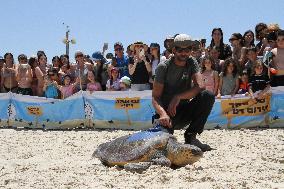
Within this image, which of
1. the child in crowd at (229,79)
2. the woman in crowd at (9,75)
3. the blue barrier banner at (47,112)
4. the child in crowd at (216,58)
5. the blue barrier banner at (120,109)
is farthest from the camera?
the woman in crowd at (9,75)

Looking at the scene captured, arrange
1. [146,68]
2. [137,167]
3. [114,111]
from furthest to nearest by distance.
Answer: [114,111] < [146,68] < [137,167]

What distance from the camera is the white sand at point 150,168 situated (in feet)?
9.99

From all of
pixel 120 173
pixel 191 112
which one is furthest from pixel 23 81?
pixel 120 173

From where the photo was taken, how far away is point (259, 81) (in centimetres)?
671

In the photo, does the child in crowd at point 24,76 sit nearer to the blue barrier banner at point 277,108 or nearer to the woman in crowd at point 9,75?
the woman in crowd at point 9,75

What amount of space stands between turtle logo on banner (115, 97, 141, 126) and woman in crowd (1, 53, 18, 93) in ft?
8.10


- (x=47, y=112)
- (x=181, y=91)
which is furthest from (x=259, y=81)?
(x=47, y=112)

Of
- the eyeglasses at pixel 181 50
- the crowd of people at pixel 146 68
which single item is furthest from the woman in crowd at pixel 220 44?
the eyeglasses at pixel 181 50

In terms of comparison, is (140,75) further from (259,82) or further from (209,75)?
(259,82)

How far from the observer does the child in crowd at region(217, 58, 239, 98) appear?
7.03 meters

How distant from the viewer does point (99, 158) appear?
405cm

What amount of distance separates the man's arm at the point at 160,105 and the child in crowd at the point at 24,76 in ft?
15.5

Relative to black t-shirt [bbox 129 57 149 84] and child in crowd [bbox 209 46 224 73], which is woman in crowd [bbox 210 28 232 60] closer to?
child in crowd [bbox 209 46 224 73]

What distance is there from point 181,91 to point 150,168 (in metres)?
1.07
